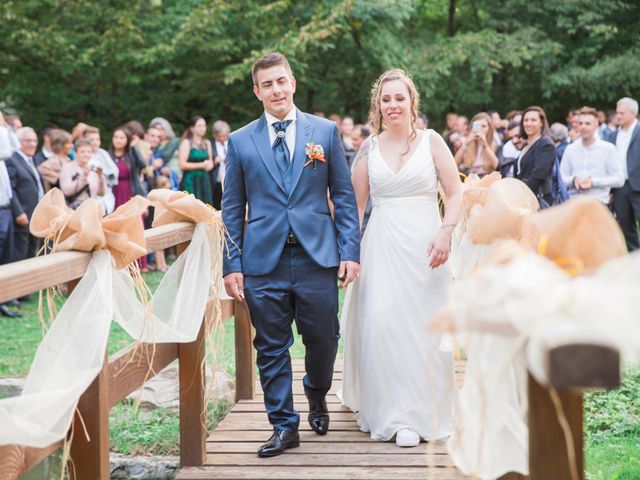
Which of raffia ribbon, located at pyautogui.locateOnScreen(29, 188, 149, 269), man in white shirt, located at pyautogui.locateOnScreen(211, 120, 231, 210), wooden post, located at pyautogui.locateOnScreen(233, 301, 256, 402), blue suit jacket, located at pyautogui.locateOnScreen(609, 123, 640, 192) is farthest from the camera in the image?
man in white shirt, located at pyautogui.locateOnScreen(211, 120, 231, 210)

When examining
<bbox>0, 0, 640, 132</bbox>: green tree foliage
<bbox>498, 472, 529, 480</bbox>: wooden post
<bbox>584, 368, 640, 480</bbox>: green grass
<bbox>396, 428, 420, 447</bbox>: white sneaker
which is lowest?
<bbox>584, 368, 640, 480</bbox>: green grass

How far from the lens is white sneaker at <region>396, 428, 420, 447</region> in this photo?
15.9ft

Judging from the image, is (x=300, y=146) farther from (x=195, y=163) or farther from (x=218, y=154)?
(x=218, y=154)

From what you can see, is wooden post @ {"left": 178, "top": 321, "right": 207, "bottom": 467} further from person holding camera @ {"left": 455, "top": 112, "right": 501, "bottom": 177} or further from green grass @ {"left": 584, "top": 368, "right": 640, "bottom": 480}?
person holding camera @ {"left": 455, "top": 112, "right": 501, "bottom": 177}

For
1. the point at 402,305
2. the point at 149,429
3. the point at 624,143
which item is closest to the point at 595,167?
the point at 624,143

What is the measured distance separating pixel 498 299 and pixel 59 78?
16988 mm

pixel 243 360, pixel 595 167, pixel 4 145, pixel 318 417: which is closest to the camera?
pixel 318 417

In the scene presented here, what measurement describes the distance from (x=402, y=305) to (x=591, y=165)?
22.6 feet

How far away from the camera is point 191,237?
476 centimetres

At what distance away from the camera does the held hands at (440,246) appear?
4.90 metres

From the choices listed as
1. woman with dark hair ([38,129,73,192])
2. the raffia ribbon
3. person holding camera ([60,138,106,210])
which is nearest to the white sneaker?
the raffia ribbon

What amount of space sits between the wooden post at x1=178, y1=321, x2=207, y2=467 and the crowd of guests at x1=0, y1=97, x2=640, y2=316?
16.6 feet

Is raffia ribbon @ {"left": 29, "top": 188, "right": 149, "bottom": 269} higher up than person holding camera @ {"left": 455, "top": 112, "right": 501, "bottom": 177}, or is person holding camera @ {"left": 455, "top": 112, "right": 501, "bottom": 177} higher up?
person holding camera @ {"left": 455, "top": 112, "right": 501, "bottom": 177}

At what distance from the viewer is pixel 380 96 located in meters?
5.12
